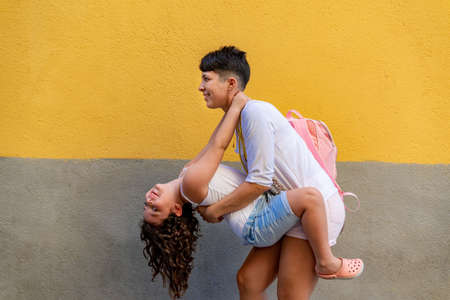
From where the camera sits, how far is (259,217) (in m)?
2.60

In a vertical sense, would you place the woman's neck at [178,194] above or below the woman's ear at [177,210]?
above

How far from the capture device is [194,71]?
3471 millimetres

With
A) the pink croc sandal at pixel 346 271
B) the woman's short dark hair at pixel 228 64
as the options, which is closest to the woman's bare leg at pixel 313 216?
the pink croc sandal at pixel 346 271

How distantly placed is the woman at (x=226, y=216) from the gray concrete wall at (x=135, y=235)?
0.75 m

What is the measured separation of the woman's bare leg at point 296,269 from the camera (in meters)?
2.62

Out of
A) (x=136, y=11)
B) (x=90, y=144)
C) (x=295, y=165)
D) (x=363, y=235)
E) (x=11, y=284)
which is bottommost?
(x=11, y=284)

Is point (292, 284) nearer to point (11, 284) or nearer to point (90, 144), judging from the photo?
point (90, 144)

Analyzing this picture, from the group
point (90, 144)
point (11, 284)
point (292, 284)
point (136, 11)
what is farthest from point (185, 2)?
point (11, 284)

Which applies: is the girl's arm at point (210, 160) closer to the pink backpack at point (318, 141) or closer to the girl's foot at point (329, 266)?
the pink backpack at point (318, 141)

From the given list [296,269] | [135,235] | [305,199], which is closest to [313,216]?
[305,199]

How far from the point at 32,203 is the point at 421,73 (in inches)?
120

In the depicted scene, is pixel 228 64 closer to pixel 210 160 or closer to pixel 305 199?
pixel 210 160

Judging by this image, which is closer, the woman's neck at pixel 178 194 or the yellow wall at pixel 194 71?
the woman's neck at pixel 178 194

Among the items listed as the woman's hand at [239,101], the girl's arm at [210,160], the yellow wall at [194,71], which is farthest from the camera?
the yellow wall at [194,71]
